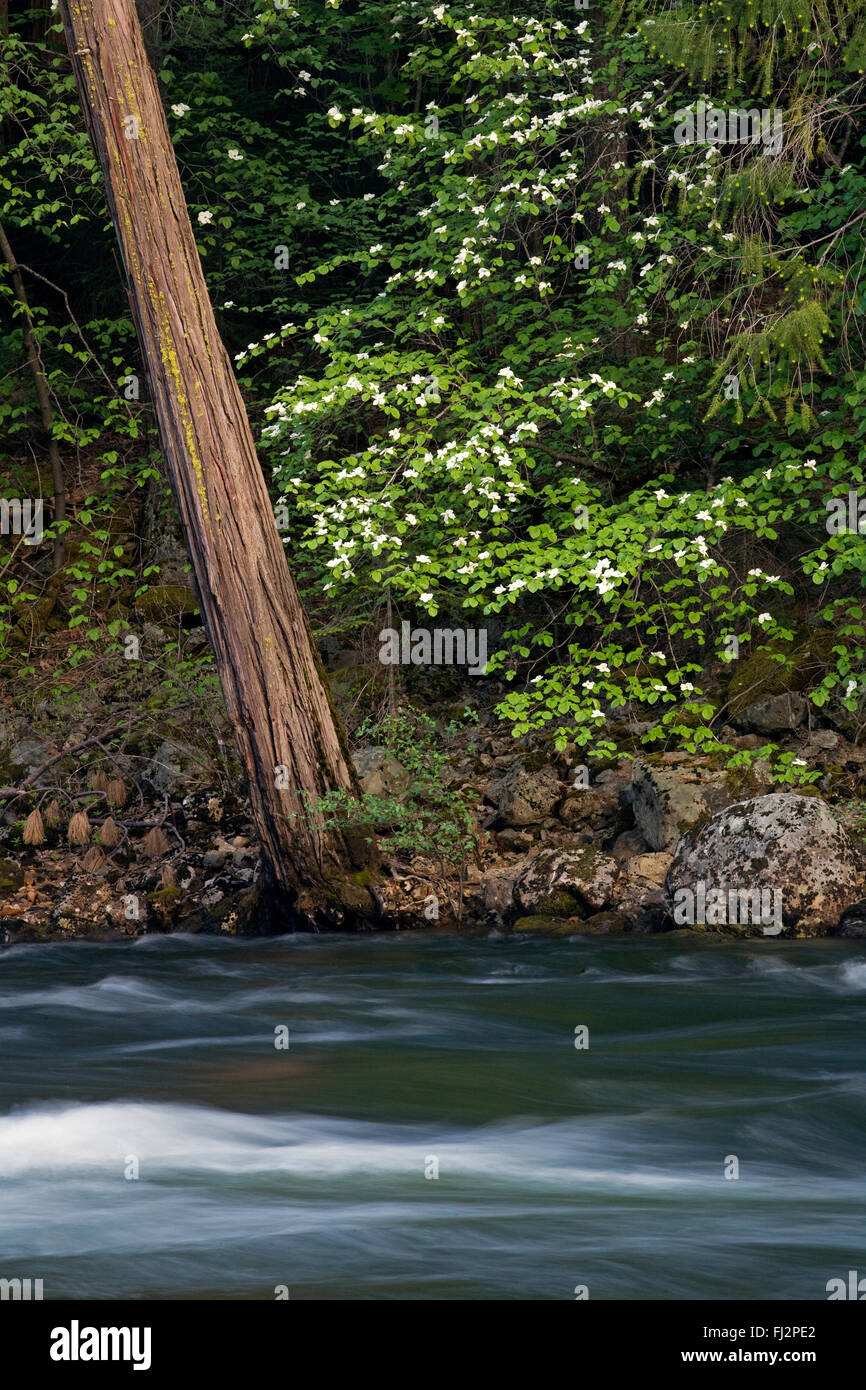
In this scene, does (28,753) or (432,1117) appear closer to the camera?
(432,1117)

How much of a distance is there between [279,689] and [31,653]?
523cm

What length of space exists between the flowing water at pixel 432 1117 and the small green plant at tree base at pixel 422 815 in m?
0.66

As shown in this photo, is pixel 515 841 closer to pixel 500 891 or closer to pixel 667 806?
pixel 500 891

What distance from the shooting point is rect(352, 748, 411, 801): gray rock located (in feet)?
36.4

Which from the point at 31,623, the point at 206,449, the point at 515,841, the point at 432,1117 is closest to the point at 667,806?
the point at 515,841

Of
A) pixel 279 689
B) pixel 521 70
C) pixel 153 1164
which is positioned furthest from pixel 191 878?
pixel 521 70

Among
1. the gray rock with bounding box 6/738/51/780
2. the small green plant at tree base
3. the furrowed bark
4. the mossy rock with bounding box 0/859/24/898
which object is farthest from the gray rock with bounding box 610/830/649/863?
the furrowed bark

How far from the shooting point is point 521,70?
11289mm

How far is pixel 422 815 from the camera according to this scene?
10344mm

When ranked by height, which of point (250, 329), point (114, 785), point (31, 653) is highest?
point (250, 329)

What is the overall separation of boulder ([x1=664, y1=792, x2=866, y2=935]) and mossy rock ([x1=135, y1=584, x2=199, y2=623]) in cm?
653

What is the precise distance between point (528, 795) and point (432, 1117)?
5184mm

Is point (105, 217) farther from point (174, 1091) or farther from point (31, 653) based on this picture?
point (174, 1091)

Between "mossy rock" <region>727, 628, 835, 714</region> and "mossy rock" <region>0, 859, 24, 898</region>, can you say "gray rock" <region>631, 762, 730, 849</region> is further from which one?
"mossy rock" <region>0, 859, 24, 898</region>
